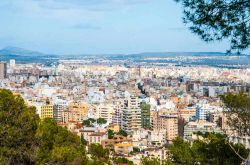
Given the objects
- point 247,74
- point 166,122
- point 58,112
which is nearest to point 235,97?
point 166,122

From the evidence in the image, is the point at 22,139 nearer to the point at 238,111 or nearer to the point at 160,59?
the point at 238,111

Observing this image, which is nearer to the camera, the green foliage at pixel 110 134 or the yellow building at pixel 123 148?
the yellow building at pixel 123 148

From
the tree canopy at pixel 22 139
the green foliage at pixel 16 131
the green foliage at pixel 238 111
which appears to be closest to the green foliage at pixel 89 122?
the green foliage at pixel 238 111

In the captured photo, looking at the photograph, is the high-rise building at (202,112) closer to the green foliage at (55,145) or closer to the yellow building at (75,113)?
the yellow building at (75,113)

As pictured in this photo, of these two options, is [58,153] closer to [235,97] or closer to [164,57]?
[235,97]

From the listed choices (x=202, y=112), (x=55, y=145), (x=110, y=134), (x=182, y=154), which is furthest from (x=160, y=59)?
(x=55, y=145)
